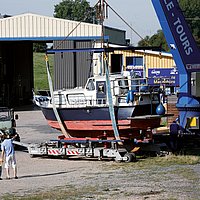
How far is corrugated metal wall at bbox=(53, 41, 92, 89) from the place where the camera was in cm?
Result: 4538

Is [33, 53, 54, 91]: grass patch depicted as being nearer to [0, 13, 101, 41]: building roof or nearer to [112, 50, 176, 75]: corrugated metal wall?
[0, 13, 101, 41]: building roof

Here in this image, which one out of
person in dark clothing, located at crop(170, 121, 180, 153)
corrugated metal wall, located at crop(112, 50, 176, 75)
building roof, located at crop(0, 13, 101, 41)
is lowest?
person in dark clothing, located at crop(170, 121, 180, 153)

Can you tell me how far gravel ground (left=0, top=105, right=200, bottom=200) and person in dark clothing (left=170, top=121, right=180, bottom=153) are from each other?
7.14 feet

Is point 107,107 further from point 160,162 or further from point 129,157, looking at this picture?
point 160,162

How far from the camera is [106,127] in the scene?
21.5 m

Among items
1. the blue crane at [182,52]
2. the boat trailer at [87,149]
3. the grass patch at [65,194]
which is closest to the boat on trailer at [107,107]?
the boat trailer at [87,149]

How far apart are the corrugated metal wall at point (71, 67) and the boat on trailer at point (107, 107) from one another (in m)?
22.7

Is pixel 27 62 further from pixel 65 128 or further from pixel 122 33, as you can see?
pixel 65 128

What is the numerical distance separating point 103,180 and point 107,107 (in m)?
4.76

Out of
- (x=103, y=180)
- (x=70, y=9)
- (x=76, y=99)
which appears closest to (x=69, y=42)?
(x=76, y=99)

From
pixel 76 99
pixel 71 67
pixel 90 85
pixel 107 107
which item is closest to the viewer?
pixel 107 107

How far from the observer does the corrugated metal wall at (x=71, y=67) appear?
4538cm

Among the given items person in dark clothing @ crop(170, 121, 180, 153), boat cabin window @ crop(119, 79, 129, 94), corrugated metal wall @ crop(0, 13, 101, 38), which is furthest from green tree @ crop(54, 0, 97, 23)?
person in dark clothing @ crop(170, 121, 180, 153)

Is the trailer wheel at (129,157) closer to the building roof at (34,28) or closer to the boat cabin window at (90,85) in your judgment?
the boat cabin window at (90,85)
